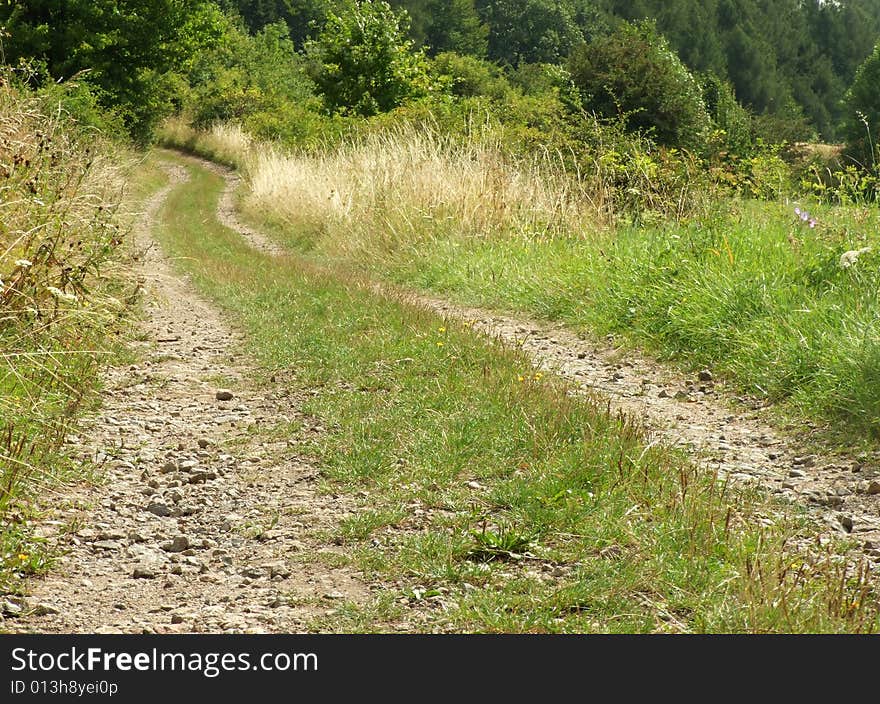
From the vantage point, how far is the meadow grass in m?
5.83

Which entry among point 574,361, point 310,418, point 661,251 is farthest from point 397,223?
point 310,418

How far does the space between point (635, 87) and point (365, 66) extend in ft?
36.2

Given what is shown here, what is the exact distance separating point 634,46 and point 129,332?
1581 cm

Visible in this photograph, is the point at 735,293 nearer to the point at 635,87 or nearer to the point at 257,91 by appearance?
the point at 635,87

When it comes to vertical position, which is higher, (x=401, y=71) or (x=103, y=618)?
(x=401, y=71)

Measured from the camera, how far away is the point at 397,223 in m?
13.3

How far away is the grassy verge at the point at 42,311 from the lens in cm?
404

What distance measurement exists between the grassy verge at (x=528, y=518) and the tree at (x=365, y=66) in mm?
23025

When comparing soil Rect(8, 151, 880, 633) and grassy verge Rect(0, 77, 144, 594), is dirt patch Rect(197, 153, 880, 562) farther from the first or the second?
grassy verge Rect(0, 77, 144, 594)

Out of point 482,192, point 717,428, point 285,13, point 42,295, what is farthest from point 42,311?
point 285,13

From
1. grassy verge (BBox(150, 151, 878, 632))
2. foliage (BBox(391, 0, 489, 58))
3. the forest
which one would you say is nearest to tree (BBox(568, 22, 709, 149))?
the forest

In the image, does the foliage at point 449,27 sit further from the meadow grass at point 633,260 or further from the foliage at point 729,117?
the meadow grass at point 633,260

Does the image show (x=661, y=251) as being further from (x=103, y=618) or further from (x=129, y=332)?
(x=103, y=618)

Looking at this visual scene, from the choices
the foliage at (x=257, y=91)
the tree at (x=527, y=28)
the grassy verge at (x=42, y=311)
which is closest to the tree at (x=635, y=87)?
the foliage at (x=257, y=91)
